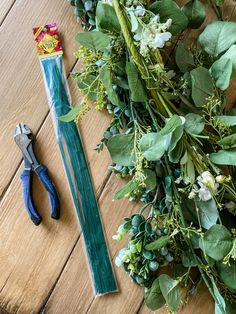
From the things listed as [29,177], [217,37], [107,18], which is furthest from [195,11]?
[29,177]

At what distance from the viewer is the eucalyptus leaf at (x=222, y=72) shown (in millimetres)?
775

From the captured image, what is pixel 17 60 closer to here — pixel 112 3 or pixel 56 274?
pixel 112 3

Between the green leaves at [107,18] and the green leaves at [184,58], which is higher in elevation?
the green leaves at [107,18]

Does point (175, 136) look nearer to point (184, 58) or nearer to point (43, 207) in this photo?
point (184, 58)

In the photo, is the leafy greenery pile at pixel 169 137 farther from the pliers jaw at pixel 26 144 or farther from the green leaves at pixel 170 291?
the pliers jaw at pixel 26 144

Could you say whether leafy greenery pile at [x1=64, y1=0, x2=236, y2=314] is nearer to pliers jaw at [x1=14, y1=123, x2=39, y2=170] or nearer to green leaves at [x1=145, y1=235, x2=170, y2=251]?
green leaves at [x1=145, y1=235, x2=170, y2=251]

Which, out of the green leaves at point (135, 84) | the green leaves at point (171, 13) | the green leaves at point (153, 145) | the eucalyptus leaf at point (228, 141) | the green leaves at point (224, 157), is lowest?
the green leaves at point (224, 157)

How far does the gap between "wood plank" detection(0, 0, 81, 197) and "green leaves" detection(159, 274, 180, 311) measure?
316mm

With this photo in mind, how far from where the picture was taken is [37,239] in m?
0.89

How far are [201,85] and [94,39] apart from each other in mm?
174

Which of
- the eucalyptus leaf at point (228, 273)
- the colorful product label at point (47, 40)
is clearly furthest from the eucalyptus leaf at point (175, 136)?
the colorful product label at point (47, 40)

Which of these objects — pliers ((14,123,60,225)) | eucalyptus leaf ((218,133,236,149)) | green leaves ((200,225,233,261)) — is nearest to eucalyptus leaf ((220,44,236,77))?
eucalyptus leaf ((218,133,236,149))

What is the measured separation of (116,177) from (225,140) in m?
0.23

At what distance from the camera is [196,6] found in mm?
856
